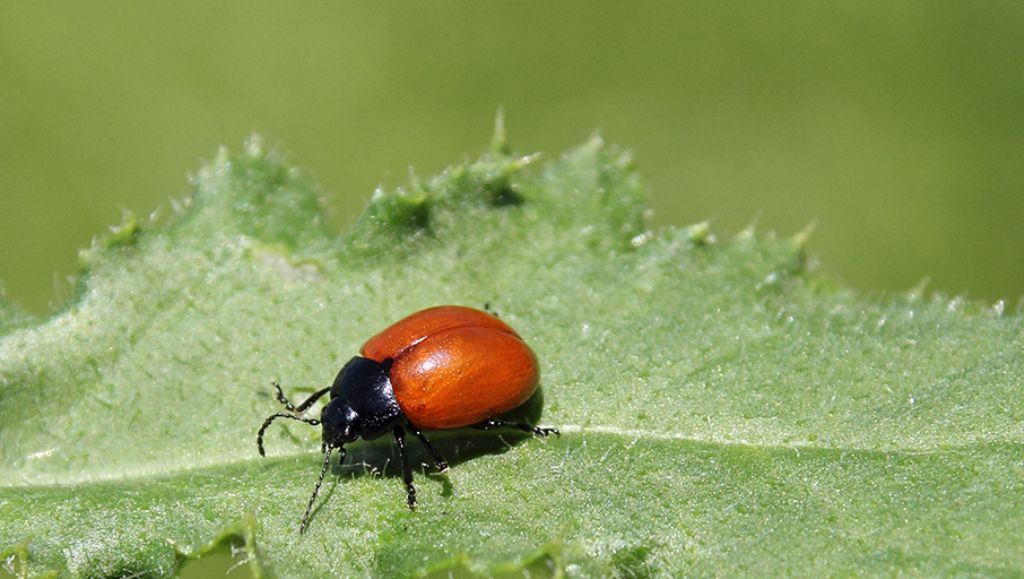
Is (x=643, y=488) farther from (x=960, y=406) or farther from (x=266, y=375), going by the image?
(x=266, y=375)

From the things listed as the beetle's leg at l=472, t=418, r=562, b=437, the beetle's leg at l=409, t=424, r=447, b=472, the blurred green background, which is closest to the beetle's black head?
the beetle's leg at l=409, t=424, r=447, b=472

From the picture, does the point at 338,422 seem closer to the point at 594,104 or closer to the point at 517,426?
the point at 517,426

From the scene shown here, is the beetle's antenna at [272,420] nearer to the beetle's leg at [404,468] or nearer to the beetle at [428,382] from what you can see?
the beetle at [428,382]

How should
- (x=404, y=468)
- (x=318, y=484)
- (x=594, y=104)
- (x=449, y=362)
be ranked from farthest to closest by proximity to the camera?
(x=594, y=104) → (x=449, y=362) → (x=404, y=468) → (x=318, y=484)

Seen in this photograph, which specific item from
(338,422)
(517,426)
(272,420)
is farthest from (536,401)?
(272,420)

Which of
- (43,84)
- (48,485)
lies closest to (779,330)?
(48,485)

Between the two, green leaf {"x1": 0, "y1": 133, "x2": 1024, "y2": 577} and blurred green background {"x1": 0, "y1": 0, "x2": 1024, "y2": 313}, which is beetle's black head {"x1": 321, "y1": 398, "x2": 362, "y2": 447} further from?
blurred green background {"x1": 0, "y1": 0, "x2": 1024, "y2": 313}

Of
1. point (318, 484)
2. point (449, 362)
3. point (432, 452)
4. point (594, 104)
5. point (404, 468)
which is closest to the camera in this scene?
point (318, 484)
